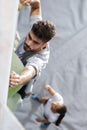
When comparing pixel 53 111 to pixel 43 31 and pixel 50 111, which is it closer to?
pixel 50 111

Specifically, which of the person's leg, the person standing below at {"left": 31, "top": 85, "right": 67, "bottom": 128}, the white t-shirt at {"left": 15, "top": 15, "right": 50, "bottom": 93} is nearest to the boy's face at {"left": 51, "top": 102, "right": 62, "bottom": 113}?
the person standing below at {"left": 31, "top": 85, "right": 67, "bottom": 128}

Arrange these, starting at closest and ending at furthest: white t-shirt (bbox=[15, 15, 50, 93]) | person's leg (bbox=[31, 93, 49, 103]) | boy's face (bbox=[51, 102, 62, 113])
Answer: white t-shirt (bbox=[15, 15, 50, 93])
boy's face (bbox=[51, 102, 62, 113])
person's leg (bbox=[31, 93, 49, 103])

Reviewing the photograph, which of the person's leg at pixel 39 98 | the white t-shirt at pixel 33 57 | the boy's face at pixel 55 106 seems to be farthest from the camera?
the person's leg at pixel 39 98

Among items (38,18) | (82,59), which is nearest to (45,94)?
(82,59)

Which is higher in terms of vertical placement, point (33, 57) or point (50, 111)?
point (33, 57)

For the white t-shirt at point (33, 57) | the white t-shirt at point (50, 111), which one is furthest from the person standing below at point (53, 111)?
the white t-shirt at point (33, 57)

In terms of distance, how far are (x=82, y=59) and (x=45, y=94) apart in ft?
1.14

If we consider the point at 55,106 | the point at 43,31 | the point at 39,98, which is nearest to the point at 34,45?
the point at 43,31

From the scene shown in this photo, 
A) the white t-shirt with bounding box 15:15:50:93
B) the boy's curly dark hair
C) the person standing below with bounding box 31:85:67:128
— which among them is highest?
the boy's curly dark hair

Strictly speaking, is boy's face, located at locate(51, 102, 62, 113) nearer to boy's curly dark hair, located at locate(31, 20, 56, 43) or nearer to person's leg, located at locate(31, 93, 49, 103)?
person's leg, located at locate(31, 93, 49, 103)

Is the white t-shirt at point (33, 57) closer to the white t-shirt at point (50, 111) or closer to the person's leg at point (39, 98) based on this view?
the white t-shirt at point (50, 111)

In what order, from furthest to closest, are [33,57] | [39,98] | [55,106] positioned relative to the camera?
[39,98], [55,106], [33,57]

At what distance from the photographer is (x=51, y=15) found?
177 cm

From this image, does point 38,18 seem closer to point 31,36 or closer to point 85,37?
point 31,36
